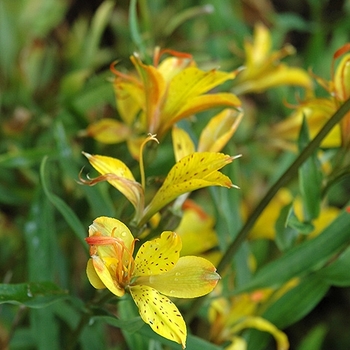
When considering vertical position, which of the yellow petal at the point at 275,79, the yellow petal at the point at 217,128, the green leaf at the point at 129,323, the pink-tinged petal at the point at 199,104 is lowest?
the green leaf at the point at 129,323

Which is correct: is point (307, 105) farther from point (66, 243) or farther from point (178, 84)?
point (66, 243)

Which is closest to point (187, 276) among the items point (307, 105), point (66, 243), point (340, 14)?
point (307, 105)

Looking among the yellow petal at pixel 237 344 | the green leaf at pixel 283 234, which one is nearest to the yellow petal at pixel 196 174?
the green leaf at pixel 283 234

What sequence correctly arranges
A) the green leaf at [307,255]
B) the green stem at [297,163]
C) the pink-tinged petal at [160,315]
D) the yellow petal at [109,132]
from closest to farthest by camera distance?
the pink-tinged petal at [160,315]
the green stem at [297,163]
the green leaf at [307,255]
the yellow petal at [109,132]

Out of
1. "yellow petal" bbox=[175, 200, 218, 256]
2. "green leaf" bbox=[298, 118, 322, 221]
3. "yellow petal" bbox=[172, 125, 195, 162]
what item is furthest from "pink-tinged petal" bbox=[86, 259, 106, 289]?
"yellow petal" bbox=[175, 200, 218, 256]

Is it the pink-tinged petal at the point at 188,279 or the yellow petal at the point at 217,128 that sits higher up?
the yellow petal at the point at 217,128

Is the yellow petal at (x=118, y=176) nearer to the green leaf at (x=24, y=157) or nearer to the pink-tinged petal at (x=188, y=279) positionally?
the pink-tinged petal at (x=188, y=279)

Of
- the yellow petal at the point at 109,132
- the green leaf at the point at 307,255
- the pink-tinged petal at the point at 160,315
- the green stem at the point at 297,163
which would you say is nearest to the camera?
the pink-tinged petal at the point at 160,315

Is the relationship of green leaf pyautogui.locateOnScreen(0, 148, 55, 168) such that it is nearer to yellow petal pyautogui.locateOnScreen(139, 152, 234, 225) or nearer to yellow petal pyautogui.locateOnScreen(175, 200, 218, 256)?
yellow petal pyautogui.locateOnScreen(175, 200, 218, 256)
